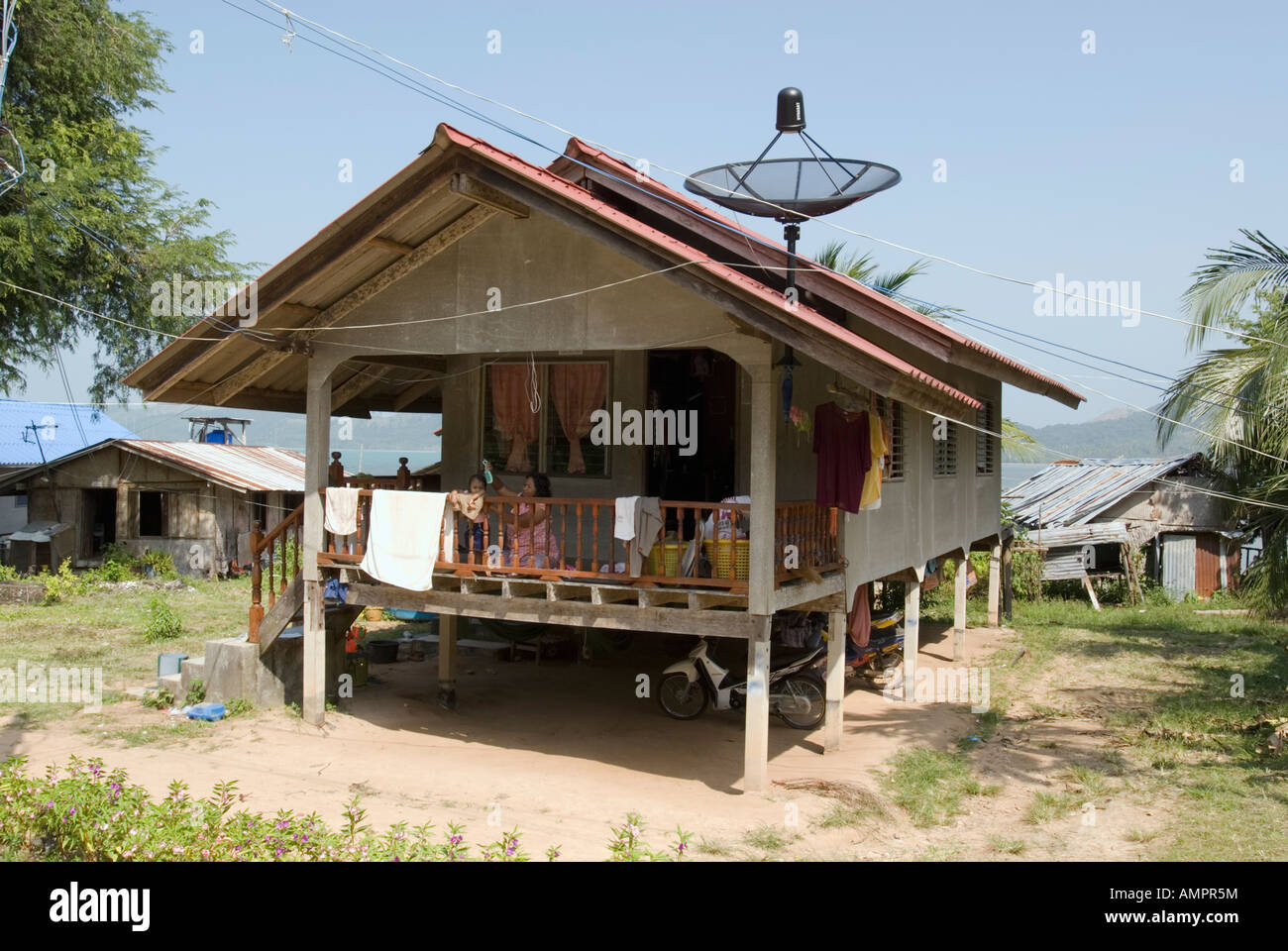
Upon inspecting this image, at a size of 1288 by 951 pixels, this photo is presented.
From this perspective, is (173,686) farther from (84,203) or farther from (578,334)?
(84,203)

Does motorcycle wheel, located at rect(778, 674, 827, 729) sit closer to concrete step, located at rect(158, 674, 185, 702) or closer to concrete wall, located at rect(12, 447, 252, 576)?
concrete step, located at rect(158, 674, 185, 702)

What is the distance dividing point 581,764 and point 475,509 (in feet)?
9.88

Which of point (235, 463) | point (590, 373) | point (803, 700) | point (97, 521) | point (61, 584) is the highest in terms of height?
point (590, 373)

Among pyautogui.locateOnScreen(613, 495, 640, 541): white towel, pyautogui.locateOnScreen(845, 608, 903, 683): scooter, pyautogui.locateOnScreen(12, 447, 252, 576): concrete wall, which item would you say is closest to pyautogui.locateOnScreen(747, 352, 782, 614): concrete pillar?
pyautogui.locateOnScreen(613, 495, 640, 541): white towel

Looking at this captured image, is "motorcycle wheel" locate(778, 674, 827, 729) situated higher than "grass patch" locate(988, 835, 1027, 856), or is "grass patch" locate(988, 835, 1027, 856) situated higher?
"motorcycle wheel" locate(778, 674, 827, 729)

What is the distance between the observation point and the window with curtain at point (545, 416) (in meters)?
13.1

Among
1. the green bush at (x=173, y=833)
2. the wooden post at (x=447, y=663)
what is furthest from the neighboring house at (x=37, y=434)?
the green bush at (x=173, y=833)

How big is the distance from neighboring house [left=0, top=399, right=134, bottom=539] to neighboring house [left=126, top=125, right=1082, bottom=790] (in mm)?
18382

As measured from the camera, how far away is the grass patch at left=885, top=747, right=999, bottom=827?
1026 cm

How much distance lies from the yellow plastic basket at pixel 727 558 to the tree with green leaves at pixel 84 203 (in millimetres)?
18108

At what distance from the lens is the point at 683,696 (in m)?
13.2

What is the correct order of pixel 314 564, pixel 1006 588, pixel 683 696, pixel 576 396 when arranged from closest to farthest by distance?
pixel 314 564 → pixel 576 396 → pixel 683 696 → pixel 1006 588


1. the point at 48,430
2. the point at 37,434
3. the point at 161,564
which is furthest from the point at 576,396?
the point at 48,430

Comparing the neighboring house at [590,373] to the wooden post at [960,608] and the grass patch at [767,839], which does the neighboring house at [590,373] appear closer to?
the grass patch at [767,839]
